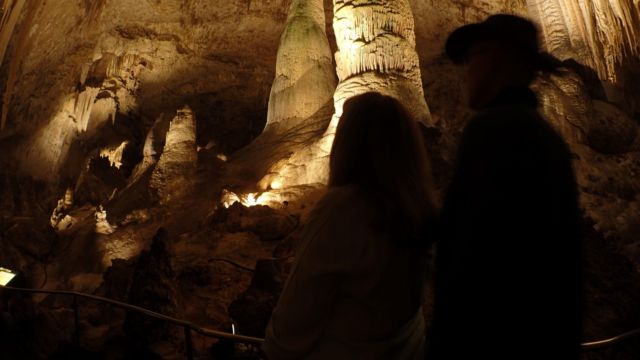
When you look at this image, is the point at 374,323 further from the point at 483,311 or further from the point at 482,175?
the point at 482,175

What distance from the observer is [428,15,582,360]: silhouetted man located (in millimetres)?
1104

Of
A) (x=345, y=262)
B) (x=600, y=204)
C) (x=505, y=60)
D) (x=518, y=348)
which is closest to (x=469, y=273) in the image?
(x=518, y=348)

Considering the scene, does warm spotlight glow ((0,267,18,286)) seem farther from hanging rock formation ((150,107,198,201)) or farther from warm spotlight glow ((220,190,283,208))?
hanging rock formation ((150,107,198,201))

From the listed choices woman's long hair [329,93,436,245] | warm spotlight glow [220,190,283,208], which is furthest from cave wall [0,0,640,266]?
woman's long hair [329,93,436,245]

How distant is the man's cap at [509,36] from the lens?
1.36 metres

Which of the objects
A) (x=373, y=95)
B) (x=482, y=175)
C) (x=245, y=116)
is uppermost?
(x=245, y=116)

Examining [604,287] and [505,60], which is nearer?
[505,60]

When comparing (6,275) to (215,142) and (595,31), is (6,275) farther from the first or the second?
(595,31)

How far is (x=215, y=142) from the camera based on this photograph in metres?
16.4

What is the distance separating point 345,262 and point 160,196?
35.5 ft

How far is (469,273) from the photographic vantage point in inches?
44.1

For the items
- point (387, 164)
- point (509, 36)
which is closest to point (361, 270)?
point (387, 164)

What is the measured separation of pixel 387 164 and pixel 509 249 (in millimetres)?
423

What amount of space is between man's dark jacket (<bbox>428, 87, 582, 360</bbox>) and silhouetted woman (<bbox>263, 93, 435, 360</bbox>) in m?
0.16
